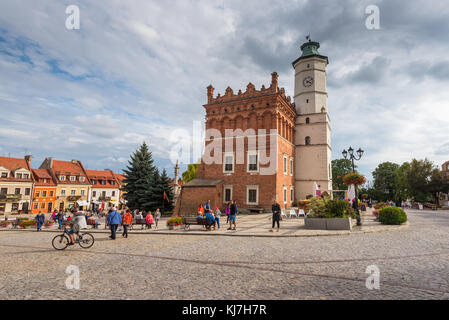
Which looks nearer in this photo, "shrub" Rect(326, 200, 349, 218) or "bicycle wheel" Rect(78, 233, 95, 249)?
"bicycle wheel" Rect(78, 233, 95, 249)

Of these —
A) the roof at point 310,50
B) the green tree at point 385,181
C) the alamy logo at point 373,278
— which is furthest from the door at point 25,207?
the green tree at point 385,181

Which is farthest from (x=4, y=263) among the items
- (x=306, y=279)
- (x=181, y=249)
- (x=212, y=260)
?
(x=306, y=279)

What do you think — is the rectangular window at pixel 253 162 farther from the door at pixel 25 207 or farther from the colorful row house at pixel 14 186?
the colorful row house at pixel 14 186

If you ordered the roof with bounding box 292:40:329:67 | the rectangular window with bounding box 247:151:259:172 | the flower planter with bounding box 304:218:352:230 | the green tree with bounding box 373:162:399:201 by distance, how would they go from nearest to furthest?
the flower planter with bounding box 304:218:352:230 < the rectangular window with bounding box 247:151:259:172 < the roof with bounding box 292:40:329:67 < the green tree with bounding box 373:162:399:201

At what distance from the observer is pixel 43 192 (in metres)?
44.1

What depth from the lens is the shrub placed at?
43.8ft

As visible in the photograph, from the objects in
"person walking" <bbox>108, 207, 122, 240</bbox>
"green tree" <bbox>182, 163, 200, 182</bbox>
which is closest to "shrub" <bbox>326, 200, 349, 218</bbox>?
"person walking" <bbox>108, 207, 122, 240</bbox>

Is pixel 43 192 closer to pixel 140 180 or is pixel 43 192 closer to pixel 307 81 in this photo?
pixel 140 180

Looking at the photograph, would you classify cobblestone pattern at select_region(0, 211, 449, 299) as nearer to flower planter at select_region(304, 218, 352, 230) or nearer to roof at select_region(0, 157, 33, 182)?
flower planter at select_region(304, 218, 352, 230)

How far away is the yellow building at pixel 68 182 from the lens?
152 feet

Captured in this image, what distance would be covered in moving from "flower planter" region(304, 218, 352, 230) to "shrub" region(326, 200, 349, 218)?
1.38 feet

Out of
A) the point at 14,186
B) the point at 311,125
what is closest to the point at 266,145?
the point at 311,125

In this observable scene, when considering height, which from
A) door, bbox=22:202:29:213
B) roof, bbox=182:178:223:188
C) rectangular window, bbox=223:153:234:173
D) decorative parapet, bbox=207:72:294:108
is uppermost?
decorative parapet, bbox=207:72:294:108
